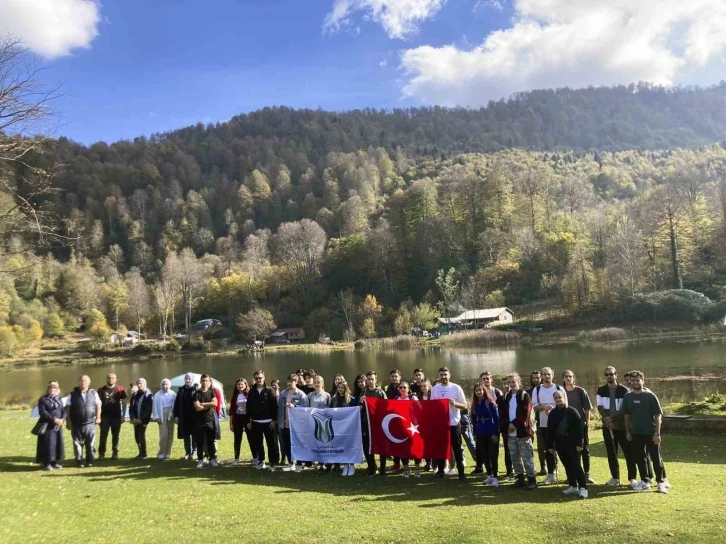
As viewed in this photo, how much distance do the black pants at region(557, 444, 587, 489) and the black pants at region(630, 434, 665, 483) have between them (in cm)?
107

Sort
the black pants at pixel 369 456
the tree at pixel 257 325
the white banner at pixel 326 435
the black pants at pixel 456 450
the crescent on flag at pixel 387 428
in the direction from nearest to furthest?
the black pants at pixel 456 450
the crescent on flag at pixel 387 428
the black pants at pixel 369 456
the white banner at pixel 326 435
the tree at pixel 257 325

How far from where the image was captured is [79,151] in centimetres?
16900

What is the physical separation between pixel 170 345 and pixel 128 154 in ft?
400

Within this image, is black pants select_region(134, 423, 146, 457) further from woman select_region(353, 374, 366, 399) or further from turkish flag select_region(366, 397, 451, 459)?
turkish flag select_region(366, 397, 451, 459)

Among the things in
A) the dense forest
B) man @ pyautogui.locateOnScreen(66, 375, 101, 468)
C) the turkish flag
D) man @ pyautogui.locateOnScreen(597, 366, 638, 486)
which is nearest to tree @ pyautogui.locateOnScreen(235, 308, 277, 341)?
the dense forest

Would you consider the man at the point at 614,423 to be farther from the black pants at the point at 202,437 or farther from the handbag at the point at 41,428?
the handbag at the point at 41,428

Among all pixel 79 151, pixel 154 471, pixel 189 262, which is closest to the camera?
pixel 154 471

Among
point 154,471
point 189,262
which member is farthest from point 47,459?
point 189,262

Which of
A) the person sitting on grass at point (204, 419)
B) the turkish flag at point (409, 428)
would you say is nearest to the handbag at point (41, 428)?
the person sitting on grass at point (204, 419)

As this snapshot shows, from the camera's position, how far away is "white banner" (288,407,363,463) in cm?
1013

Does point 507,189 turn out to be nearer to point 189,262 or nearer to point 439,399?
point 189,262

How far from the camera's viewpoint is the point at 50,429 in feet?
36.3

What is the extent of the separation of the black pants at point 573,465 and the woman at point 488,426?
1205 millimetres

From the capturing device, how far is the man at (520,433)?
8.33 m
